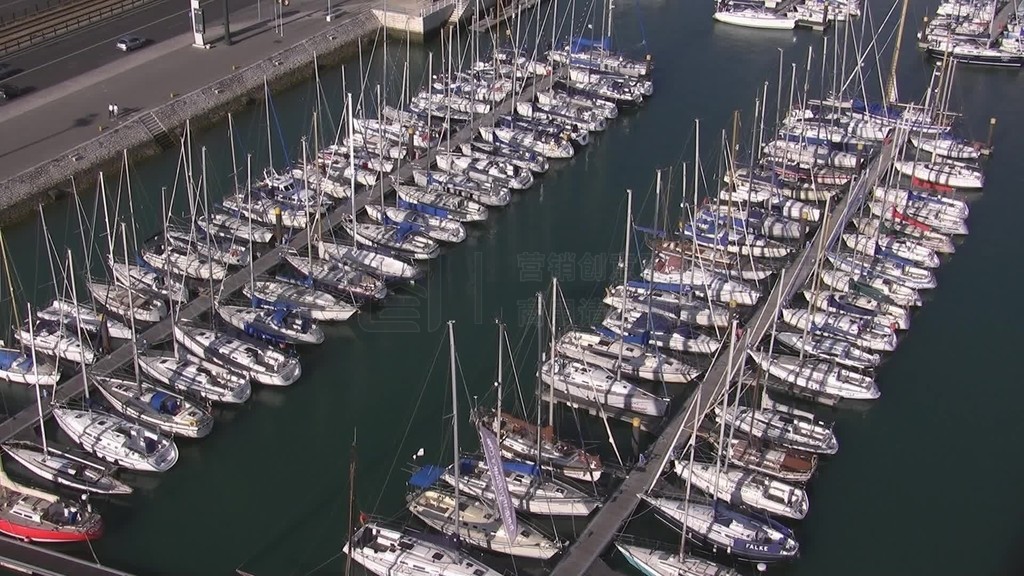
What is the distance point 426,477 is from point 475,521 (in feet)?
8.99

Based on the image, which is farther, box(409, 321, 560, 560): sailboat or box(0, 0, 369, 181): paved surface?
box(0, 0, 369, 181): paved surface

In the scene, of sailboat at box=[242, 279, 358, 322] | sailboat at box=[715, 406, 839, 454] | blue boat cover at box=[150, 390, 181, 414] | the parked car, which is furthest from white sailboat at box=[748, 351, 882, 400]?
the parked car

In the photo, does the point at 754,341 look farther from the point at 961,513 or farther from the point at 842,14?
the point at 842,14

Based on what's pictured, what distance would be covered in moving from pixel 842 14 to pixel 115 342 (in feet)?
218

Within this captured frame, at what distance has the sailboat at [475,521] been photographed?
41250 mm

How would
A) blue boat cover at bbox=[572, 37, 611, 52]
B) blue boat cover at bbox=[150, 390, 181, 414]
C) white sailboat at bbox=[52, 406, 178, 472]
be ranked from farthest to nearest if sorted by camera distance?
blue boat cover at bbox=[572, 37, 611, 52] → blue boat cover at bbox=[150, 390, 181, 414] → white sailboat at bbox=[52, 406, 178, 472]

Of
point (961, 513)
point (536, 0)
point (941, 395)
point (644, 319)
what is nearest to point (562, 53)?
point (536, 0)

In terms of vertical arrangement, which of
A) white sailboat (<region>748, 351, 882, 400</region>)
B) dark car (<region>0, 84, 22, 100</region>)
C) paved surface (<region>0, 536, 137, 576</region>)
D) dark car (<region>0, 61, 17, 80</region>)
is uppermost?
dark car (<region>0, 61, 17, 80</region>)

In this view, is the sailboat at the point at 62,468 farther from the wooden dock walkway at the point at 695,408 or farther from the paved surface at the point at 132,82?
the paved surface at the point at 132,82

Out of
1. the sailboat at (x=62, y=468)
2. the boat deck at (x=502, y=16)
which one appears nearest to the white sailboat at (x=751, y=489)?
the sailboat at (x=62, y=468)

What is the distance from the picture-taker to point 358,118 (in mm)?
72938

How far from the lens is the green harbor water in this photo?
43781mm

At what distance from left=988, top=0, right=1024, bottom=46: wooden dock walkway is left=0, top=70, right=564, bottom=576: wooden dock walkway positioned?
3503 centimetres

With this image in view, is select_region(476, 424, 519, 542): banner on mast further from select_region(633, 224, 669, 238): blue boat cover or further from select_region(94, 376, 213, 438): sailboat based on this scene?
select_region(633, 224, 669, 238): blue boat cover
